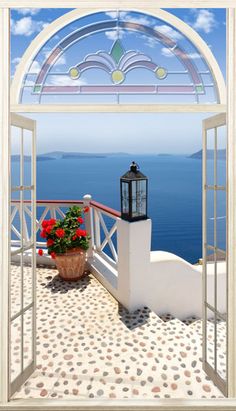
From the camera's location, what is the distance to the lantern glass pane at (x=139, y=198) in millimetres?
3698

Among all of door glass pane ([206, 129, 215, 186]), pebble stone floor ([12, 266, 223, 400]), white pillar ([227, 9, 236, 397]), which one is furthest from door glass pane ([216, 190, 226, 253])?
pebble stone floor ([12, 266, 223, 400])

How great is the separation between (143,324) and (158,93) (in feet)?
7.51

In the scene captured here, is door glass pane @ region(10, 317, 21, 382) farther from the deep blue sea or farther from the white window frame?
the deep blue sea

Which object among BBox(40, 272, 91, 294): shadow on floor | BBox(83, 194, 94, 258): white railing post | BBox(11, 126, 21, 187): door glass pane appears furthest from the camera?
BBox(83, 194, 94, 258): white railing post

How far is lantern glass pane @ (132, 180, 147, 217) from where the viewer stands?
146 inches

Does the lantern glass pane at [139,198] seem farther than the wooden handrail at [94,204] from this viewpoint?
No

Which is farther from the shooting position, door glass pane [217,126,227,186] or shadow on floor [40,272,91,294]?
shadow on floor [40,272,91,294]

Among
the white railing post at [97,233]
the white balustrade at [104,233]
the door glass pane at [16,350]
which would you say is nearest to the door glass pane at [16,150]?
the door glass pane at [16,350]

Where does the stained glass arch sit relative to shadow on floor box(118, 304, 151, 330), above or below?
above

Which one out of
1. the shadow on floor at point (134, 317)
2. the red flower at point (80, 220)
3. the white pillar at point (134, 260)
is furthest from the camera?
the red flower at point (80, 220)

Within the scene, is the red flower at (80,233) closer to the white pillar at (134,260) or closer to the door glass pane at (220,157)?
the white pillar at (134,260)

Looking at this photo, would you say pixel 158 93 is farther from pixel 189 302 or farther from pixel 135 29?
pixel 189 302

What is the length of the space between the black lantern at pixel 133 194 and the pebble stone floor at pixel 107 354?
3.36 ft

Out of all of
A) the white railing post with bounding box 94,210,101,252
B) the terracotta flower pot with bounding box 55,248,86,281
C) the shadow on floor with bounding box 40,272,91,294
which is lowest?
the shadow on floor with bounding box 40,272,91,294
